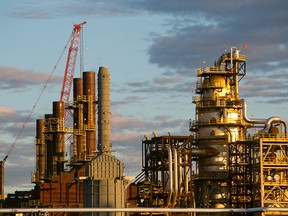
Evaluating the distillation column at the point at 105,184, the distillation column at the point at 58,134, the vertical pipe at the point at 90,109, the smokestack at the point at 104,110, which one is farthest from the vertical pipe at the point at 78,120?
the distillation column at the point at 105,184

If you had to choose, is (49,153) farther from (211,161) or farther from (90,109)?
(211,161)

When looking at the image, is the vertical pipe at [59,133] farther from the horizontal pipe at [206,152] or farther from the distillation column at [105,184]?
the distillation column at [105,184]

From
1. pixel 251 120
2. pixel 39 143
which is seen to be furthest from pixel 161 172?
pixel 39 143

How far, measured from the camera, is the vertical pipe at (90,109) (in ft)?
475

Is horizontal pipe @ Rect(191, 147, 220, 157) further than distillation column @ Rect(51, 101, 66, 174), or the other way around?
distillation column @ Rect(51, 101, 66, 174)

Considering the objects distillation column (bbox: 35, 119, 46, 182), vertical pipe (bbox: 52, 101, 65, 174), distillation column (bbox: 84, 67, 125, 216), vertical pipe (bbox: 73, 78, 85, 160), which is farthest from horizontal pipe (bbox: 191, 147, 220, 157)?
distillation column (bbox: 35, 119, 46, 182)

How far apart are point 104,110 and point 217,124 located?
15.5 m

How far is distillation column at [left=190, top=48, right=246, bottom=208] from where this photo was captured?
124 metres

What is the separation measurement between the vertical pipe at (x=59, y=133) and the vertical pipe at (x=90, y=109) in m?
8.29

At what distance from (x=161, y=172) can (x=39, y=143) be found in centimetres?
5074

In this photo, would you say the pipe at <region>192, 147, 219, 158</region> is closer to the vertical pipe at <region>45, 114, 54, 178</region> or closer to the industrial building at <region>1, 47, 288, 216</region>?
the industrial building at <region>1, 47, 288, 216</region>

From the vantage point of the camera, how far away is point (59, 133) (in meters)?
156

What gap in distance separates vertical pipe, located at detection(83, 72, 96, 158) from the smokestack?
14.1 m

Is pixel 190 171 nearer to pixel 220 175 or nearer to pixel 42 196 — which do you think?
pixel 220 175
